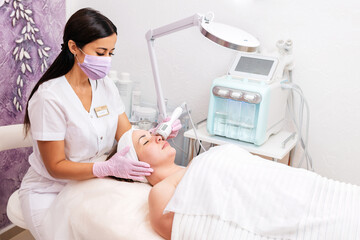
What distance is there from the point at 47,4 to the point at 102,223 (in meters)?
1.40

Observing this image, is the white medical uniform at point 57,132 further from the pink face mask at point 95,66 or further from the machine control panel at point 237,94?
the machine control panel at point 237,94

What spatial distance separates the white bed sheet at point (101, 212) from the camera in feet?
3.84

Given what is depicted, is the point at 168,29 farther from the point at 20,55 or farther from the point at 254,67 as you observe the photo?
the point at 20,55

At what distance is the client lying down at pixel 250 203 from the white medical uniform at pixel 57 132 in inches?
16.3

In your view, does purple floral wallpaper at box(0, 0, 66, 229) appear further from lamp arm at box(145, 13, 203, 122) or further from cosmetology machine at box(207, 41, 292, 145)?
cosmetology machine at box(207, 41, 292, 145)

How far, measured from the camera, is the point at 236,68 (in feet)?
5.86

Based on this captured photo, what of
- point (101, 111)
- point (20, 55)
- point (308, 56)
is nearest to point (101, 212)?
point (101, 111)

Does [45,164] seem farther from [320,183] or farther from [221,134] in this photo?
[320,183]

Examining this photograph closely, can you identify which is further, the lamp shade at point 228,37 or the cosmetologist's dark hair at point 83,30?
the cosmetologist's dark hair at point 83,30

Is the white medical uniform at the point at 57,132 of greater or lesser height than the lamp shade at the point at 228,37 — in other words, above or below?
below

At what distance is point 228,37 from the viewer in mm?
1240

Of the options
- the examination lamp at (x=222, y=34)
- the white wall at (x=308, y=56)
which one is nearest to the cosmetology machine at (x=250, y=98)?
the white wall at (x=308, y=56)

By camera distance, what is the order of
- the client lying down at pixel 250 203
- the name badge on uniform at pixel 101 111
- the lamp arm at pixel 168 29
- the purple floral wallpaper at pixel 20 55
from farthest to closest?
the purple floral wallpaper at pixel 20 55, the name badge on uniform at pixel 101 111, the lamp arm at pixel 168 29, the client lying down at pixel 250 203

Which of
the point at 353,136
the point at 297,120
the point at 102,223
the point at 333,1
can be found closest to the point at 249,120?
the point at 297,120
